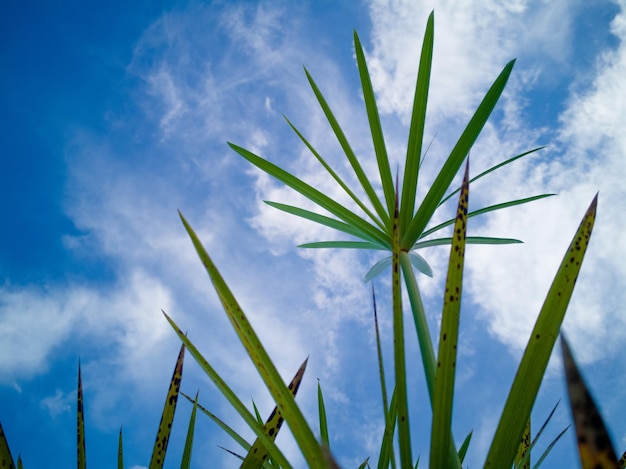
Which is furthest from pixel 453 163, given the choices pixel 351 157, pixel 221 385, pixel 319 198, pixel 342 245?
pixel 221 385

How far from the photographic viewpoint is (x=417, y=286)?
60.7 inches

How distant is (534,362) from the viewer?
2.45 ft

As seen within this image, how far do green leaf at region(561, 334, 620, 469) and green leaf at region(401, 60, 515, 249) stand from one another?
1260 mm

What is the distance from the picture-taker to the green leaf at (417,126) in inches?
67.3

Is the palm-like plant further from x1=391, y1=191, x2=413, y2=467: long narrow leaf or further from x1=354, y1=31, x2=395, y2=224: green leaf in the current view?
x1=391, y1=191, x2=413, y2=467: long narrow leaf

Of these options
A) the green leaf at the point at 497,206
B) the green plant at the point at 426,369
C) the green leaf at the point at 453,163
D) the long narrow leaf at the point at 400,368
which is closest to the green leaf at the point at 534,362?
the green plant at the point at 426,369

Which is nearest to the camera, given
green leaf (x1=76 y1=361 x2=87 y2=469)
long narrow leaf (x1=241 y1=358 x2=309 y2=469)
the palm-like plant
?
long narrow leaf (x1=241 y1=358 x2=309 y2=469)

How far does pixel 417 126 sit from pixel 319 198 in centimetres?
54

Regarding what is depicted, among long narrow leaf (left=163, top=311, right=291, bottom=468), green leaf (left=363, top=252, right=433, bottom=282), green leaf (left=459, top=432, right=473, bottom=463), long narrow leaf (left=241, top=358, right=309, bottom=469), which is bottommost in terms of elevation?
long narrow leaf (left=241, top=358, right=309, bottom=469)

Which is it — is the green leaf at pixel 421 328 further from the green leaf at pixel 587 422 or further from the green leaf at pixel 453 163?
the green leaf at pixel 587 422

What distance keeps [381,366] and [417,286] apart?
593 mm

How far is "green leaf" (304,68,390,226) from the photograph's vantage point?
1.86 metres

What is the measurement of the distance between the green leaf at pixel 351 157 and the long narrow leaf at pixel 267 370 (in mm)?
1070

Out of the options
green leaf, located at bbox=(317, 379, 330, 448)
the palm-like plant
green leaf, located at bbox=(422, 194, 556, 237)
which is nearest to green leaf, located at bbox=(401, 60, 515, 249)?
Answer: the palm-like plant
